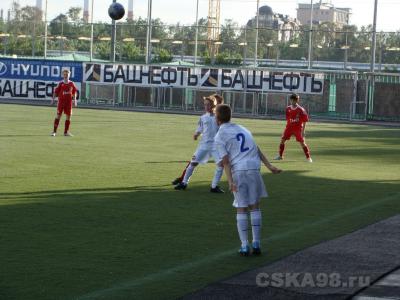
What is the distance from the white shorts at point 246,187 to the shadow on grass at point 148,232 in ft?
2.20

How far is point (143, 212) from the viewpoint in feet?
47.0

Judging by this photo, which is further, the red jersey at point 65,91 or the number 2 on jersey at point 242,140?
the red jersey at point 65,91

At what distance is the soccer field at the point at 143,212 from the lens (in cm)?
984

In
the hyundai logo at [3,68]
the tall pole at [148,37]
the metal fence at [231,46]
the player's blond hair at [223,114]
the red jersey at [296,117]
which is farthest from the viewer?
the metal fence at [231,46]

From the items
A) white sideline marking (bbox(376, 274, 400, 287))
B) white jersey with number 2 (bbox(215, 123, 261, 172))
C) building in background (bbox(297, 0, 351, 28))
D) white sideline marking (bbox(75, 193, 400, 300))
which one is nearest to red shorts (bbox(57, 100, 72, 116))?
white sideline marking (bbox(75, 193, 400, 300))

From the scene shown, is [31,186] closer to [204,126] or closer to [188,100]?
[204,126]

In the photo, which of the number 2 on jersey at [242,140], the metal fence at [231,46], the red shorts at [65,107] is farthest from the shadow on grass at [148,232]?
the metal fence at [231,46]

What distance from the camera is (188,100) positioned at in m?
52.9

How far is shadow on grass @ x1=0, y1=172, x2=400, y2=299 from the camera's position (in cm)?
955

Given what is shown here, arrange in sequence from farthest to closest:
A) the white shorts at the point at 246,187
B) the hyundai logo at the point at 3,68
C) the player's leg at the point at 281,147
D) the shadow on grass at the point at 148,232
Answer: the hyundai logo at the point at 3,68, the player's leg at the point at 281,147, the white shorts at the point at 246,187, the shadow on grass at the point at 148,232

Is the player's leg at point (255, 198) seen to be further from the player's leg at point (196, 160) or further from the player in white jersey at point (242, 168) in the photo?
the player's leg at point (196, 160)

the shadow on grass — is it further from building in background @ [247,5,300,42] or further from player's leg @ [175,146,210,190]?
building in background @ [247,5,300,42]

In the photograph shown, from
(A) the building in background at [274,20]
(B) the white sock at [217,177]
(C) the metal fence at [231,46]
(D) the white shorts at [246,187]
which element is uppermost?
(A) the building in background at [274,20]

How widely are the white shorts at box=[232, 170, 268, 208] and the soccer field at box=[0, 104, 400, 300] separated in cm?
66
